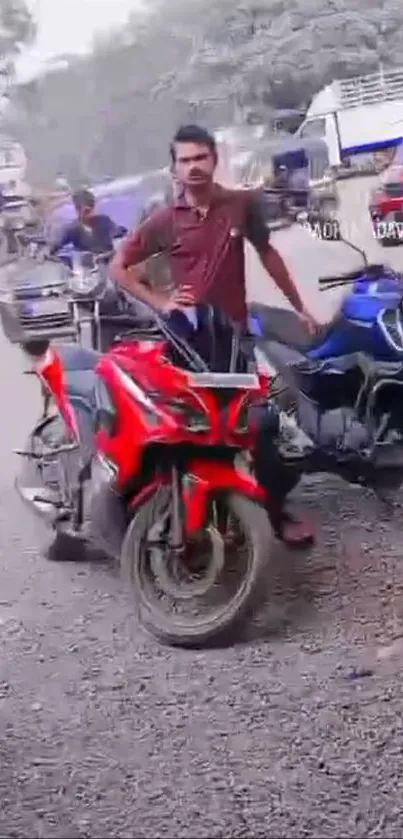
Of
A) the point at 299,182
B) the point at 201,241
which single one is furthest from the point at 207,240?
the point at 299,182

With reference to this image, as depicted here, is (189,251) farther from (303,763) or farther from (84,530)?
(303,763)

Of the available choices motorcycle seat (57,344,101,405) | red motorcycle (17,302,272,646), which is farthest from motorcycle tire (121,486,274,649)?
motorcycle seat (57,344,101,405)

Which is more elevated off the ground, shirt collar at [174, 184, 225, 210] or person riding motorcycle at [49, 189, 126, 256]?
shirt collar at [174, 184, 225, 210]

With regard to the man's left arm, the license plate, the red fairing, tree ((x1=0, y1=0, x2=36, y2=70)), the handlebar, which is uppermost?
tree ((x1=0, y1=0, x2=36, y2=70))

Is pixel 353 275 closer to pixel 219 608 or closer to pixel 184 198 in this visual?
pixel 184 198

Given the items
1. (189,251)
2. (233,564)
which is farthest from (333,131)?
(233,564)

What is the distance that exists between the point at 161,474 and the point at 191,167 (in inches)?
12.9

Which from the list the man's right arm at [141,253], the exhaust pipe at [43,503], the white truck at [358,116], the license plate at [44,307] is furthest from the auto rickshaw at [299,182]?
the exhaust pipe at [43,503]

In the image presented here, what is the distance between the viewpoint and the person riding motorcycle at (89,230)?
132 cm

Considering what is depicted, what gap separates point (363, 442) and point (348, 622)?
7.8 inches

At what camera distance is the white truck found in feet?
4.34

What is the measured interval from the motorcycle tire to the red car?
328 mm

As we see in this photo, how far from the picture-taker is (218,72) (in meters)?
1.32

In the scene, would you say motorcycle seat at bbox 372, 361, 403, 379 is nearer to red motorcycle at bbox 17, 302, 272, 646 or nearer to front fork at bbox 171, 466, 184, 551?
red motorcycle at bbox 17, 302, 272, 646
